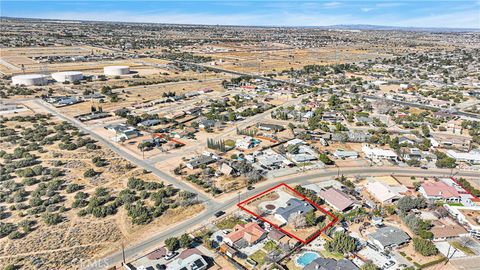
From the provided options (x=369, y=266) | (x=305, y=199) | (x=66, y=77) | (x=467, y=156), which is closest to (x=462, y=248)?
(x=369, y=266)

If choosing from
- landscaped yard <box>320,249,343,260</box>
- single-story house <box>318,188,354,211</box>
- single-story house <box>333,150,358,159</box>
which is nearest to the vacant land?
landscaped yard <box>320,249,343,260</box>

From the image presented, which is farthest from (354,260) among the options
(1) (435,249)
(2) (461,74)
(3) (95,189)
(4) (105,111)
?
(2) (461,74)

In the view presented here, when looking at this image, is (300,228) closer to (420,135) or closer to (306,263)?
(306,263)

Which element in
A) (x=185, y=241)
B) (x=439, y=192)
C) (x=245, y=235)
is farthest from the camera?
(x=439, y=192)

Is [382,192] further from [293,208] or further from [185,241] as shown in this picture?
[185,241]

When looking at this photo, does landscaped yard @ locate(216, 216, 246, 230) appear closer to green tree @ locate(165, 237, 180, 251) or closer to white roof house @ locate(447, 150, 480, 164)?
green tree @ locate(165, 237, 180, 251)
